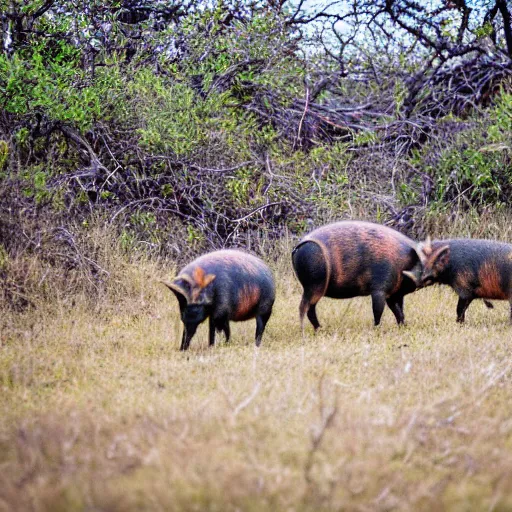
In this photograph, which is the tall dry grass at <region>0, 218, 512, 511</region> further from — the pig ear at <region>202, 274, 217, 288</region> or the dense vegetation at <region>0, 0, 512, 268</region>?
the dense vegetation at <region>0, 0, 512, 268</region>

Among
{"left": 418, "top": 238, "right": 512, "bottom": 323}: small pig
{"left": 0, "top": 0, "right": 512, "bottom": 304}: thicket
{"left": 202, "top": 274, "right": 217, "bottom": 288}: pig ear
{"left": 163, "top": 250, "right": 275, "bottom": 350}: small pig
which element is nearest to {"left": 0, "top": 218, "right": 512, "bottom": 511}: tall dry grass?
{"left": 163, "top": 250, "right": 275, "bottom": 350}: small pig

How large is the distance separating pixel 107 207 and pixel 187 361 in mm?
4377

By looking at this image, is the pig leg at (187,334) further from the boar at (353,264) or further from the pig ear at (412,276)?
the pig ear at (412,276)

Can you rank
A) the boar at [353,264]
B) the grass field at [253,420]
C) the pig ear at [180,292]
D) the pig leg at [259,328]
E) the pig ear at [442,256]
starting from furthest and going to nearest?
1. the pig ear at [442,256]
2. the boar at [353,264]
3. the pig leg at [259,328]
4. the pig ear at [180,292]
5. the grass field at [253,420]

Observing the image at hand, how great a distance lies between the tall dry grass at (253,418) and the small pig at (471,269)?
1.31ft

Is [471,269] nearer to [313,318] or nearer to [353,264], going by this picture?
[353,264]

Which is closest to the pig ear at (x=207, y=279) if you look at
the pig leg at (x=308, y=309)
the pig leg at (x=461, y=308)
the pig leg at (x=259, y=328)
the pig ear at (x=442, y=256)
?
the pig leg at (x=259, y=328)

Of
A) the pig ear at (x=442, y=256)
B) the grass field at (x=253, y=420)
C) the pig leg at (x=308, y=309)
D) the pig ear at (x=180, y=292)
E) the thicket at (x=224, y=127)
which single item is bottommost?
the grass field at (x=253, y=420)

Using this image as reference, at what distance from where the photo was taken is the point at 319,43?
12.7 metres

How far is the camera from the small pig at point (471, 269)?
7.10m

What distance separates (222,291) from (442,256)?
7.42 ft

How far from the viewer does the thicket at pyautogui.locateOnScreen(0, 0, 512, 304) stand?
29.9 ft

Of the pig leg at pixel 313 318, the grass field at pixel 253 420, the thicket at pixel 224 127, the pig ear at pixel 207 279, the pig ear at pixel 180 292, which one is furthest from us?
the thicket at pixel 224 127

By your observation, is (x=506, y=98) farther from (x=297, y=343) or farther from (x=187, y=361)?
(x=187, y=361)
